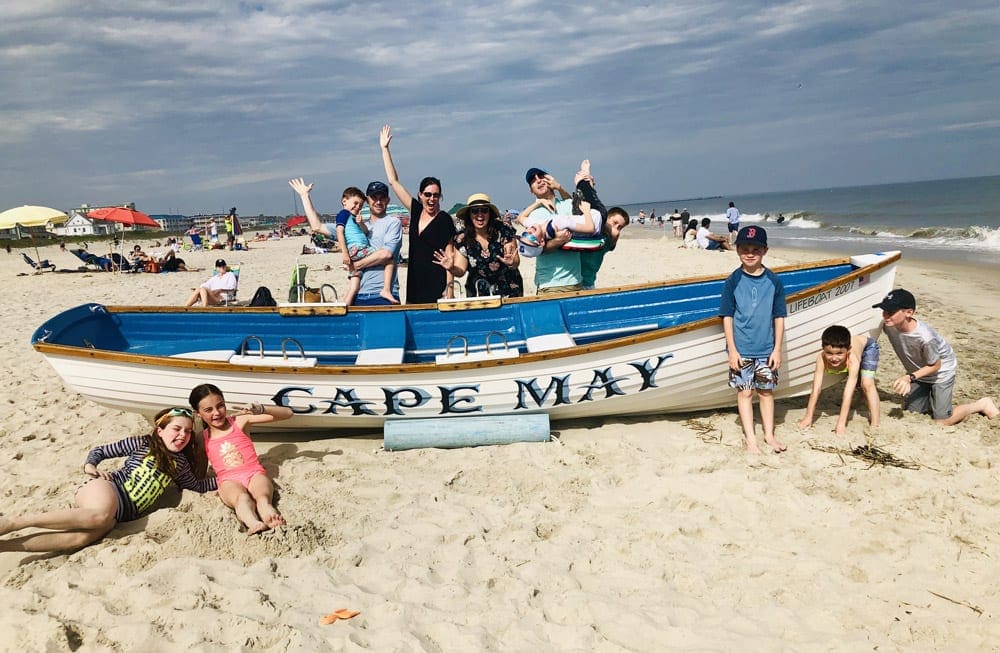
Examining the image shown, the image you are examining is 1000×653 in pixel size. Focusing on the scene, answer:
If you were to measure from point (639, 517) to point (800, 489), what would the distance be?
111 centimetres

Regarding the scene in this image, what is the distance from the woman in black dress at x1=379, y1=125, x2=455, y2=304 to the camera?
5605 mm

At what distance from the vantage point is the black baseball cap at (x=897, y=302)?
178 inches

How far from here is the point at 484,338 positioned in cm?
614

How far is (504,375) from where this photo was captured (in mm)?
4754

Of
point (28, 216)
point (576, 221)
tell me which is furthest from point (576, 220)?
point (28, 216)

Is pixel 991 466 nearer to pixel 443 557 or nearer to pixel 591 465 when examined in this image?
pixel 591 465

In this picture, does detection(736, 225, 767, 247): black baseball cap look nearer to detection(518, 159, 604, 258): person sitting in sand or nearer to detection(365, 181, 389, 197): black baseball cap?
detection(518, 159, 604, 258): person sitting in sand

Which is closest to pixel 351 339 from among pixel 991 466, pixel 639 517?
pixel 639 517

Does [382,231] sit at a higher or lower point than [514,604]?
higher

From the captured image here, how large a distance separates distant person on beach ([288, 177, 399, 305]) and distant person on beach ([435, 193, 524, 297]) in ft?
2.29

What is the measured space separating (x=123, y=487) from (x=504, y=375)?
8.67ft

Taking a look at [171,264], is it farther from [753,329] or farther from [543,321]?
[753,329]

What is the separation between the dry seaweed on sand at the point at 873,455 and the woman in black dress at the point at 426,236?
3587mm

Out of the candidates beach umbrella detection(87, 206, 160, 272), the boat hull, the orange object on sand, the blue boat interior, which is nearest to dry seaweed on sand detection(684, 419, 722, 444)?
the boat hull
